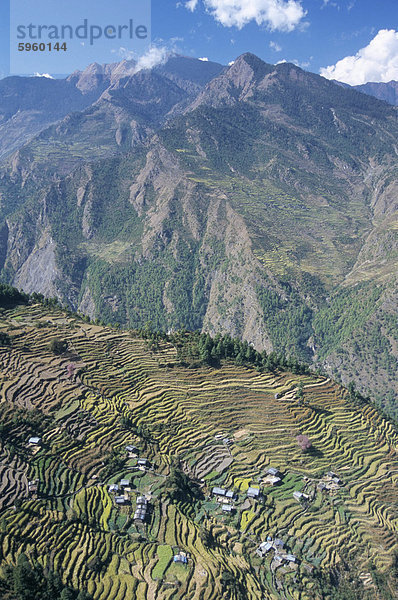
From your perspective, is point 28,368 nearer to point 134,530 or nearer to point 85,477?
point 85,477

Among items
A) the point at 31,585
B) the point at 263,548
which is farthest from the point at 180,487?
the point at 31,585

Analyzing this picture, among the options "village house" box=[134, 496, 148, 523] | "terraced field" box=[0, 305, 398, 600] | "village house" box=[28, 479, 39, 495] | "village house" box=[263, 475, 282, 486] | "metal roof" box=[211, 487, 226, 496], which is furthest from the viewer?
"village house" box=[263, 475, 282, 486]

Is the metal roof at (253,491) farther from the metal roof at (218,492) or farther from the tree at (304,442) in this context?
the tree at (304,442)

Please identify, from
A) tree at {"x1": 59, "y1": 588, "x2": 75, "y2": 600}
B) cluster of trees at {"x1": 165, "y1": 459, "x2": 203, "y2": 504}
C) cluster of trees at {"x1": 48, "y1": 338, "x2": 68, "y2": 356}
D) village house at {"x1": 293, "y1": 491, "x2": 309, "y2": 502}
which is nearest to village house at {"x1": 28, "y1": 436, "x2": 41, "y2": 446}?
cluster of trees at {"x1": 165, "y1": 459, "x2": 203, "y2": 504}

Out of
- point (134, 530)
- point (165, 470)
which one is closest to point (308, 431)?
point (165, 470)

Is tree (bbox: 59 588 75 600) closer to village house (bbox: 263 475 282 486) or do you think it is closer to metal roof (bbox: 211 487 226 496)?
metal roof (bbox: 211 487 226 496)
